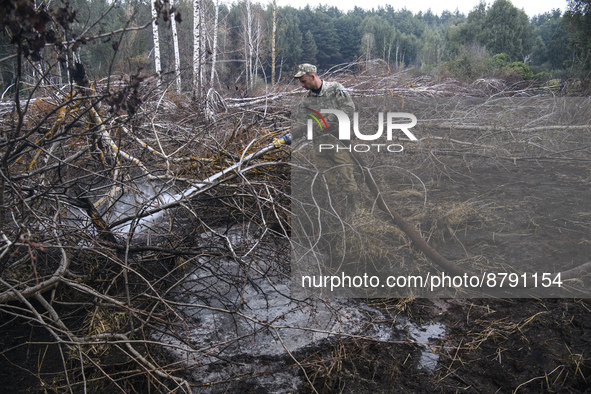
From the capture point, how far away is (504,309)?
330 centimetres

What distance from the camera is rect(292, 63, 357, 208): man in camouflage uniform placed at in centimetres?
457

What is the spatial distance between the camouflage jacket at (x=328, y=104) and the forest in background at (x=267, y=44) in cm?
113

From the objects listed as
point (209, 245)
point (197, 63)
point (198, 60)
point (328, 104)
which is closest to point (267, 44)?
point (197, 63)

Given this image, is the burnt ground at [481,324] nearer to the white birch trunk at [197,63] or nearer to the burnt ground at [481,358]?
the burnt ground at [481,358]

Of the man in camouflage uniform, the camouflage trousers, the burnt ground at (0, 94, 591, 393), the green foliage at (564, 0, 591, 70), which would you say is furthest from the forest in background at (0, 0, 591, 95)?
the burnt ground at (0, 94, 591, 393)

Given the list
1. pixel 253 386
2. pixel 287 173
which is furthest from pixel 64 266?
pixel 287 173

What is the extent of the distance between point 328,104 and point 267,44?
28771 millimetres

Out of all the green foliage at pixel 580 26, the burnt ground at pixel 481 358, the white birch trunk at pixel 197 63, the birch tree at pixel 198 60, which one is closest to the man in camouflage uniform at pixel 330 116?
the birch tree at pixel 198 60

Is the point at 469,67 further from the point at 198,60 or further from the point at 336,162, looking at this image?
the point at 198,60

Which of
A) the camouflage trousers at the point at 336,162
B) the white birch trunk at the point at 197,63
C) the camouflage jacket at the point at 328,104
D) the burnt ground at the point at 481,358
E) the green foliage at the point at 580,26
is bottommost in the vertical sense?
the burnt ground at the point at 481,358

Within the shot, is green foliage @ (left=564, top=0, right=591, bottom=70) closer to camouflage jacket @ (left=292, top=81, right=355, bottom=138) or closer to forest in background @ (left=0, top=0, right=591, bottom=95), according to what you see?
forest in background @ (left=0, top=0, right=591, bottom=95)

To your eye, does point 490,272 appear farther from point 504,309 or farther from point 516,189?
point 516,189

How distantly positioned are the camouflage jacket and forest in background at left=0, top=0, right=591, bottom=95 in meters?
1.13

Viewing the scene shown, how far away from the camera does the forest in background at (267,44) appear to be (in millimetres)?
4125
